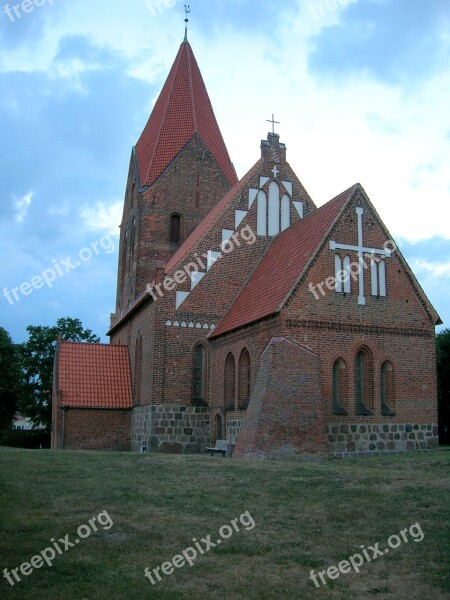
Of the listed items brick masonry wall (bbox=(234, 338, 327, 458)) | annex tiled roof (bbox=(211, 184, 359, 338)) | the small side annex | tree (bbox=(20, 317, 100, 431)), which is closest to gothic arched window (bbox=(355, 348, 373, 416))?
brick masonry wall (bbox=(234, 338, 327, 458))

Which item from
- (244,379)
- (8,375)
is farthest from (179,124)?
(8,375)

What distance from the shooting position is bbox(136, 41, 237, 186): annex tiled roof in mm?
29469

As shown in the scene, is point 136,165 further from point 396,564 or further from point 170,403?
point 396,564

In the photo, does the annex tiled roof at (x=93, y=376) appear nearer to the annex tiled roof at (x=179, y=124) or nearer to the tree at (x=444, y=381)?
the annex tiled roof at (x=179, y=124)

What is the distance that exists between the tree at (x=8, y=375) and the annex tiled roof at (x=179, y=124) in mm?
18496

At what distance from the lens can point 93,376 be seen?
83.8ft

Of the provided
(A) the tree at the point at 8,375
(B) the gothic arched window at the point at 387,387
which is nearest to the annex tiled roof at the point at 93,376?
(B) the gothic arched window at the point at 387,387

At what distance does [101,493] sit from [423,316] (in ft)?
40.9

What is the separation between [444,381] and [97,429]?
20.4 metres

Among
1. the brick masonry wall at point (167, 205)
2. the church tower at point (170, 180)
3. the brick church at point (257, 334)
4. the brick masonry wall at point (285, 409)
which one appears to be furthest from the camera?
the church tower at point (170, 180)

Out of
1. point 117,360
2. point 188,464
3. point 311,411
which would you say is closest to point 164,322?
point 117,360

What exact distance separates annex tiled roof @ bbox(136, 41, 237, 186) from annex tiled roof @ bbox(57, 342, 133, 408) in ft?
25.1

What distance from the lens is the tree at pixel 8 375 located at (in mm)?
42562

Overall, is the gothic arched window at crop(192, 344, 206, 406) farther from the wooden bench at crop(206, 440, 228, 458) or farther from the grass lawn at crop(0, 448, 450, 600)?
the grass lawn at crop(0, 448, 450, 600)
